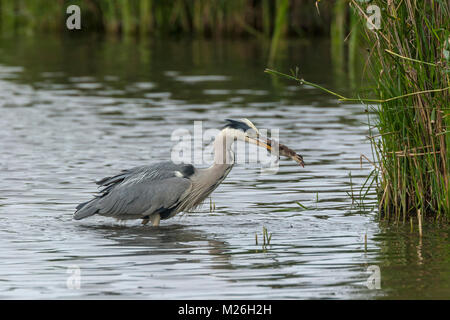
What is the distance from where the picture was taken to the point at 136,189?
960 cm

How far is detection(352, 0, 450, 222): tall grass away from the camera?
8578 mm

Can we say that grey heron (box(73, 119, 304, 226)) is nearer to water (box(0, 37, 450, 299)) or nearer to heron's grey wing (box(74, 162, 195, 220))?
heron's grey wing (box(74, 162, 195, 220))

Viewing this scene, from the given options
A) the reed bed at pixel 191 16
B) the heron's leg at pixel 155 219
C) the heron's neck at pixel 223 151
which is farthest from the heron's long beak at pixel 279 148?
the reed bed at pixel 191 16

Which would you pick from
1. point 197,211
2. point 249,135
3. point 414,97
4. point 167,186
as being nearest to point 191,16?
point 197,211

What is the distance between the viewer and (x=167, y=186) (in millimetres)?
9562

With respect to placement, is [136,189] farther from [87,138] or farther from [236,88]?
[236,88]

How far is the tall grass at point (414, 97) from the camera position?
8578mm

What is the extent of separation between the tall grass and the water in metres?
0.48

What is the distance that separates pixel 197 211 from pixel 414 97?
9.34ft

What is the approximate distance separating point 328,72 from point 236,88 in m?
3.02

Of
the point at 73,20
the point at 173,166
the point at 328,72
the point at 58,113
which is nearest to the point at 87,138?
the point at 58,113

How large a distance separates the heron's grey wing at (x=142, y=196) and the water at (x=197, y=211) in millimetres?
216

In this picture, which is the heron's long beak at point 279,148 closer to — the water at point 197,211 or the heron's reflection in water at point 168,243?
the water at point 197,211

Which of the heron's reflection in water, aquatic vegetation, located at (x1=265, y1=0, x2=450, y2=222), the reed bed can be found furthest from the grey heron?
the reed bed
